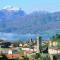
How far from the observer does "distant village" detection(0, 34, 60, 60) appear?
8452 mm

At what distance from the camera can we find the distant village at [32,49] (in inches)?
333

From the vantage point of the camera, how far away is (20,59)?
862cm

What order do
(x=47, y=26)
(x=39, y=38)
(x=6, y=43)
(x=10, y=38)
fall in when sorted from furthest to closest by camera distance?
(x=47, y=26)
(x=10, y=38)
(x=6, y=43)
(x=39, y=38)

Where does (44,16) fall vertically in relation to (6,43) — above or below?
above

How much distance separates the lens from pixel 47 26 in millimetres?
16719

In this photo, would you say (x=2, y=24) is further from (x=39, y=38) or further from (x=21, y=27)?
(x=39, y=38)

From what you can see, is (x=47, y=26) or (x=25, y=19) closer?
(x=47, y=26)

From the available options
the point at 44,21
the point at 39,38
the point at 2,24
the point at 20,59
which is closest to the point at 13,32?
the point at 2,24

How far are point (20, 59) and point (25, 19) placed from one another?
9.44 metres

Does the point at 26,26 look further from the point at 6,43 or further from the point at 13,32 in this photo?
the point at 6,43

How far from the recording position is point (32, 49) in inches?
509

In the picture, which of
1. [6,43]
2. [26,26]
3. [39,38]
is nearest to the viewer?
[39,38]

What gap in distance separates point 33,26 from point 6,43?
4100 mm

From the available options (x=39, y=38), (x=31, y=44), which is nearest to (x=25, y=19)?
(x=31, y=44)
